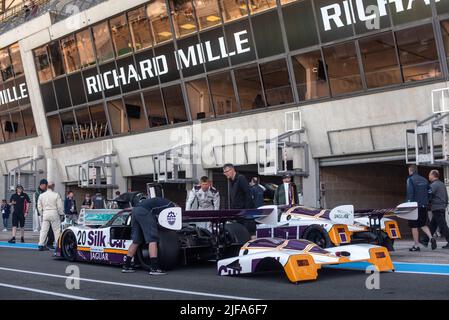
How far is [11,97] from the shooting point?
3297cm

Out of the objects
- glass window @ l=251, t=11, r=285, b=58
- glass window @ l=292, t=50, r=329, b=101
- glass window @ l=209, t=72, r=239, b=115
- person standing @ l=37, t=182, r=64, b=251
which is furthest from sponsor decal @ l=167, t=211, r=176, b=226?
glass window @ l=209, t=72, r=239, b=115

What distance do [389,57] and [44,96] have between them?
17.8 m

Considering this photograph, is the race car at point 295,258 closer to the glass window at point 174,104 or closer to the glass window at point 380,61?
the glass window at point 380,61

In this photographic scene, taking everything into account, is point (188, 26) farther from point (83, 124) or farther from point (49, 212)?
point (49, 212)

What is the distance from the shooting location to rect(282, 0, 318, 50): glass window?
20656mm

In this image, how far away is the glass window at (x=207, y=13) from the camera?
2306 centimetres

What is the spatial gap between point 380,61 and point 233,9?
19.1 feet

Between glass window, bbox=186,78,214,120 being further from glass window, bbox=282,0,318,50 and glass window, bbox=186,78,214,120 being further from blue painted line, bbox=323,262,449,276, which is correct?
blue painted line, bbox=323,262,449,276

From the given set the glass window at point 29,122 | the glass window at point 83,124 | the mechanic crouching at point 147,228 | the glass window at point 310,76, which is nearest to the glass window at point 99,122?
the glass window at point 83,124

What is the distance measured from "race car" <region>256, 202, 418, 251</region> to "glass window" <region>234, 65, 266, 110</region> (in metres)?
9.86

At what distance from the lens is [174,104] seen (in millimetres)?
25438
